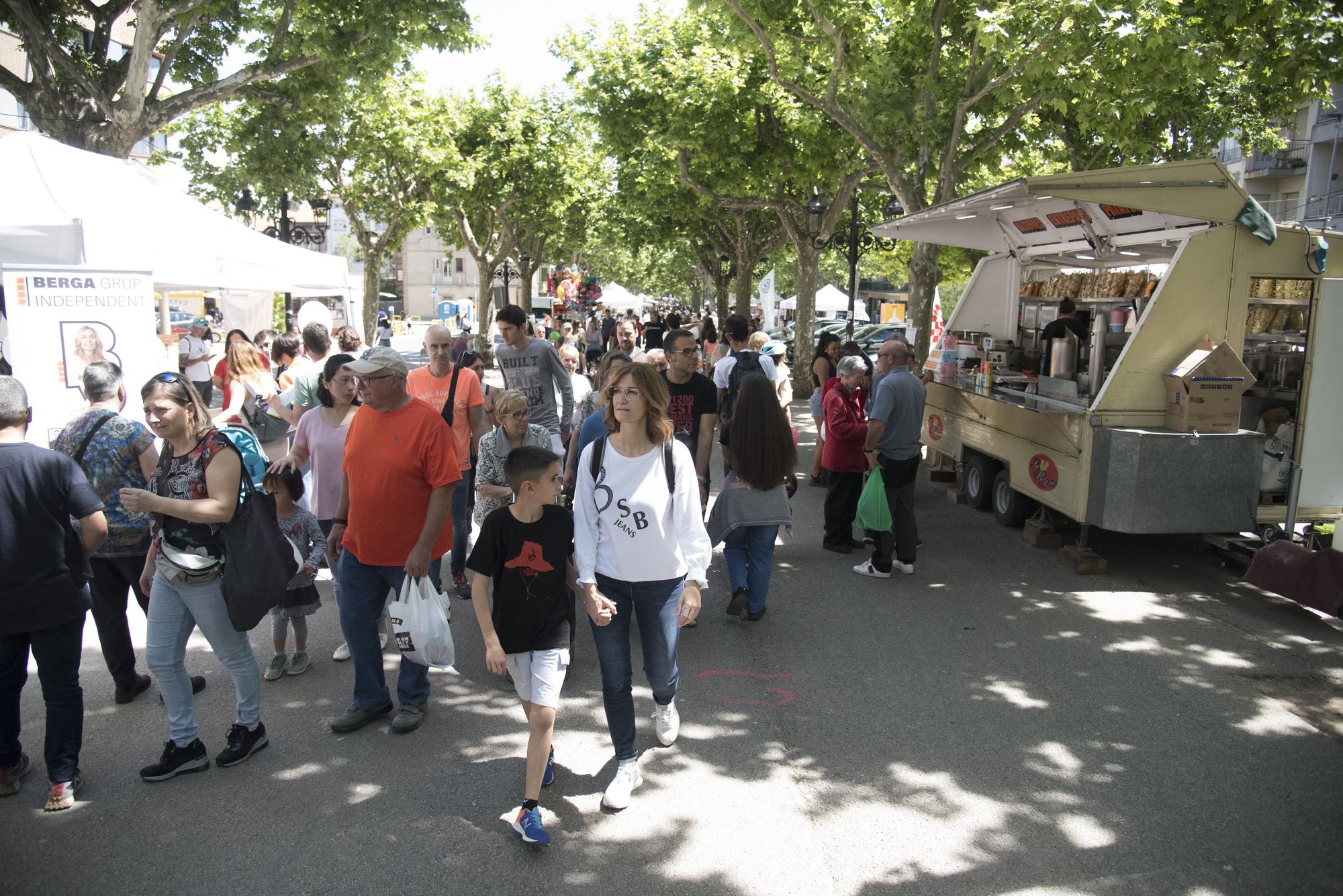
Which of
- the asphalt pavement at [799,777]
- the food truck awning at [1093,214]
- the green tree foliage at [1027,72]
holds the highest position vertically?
the green tree foliage at [1027,72]

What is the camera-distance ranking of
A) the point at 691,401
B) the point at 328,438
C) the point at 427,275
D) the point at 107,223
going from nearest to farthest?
the point at 328,438 < the point at 691,401 < the point at 107,223 < the point at 427,275

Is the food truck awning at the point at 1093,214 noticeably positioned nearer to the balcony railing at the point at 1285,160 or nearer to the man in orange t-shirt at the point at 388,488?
the man in orange t-shirt at the point at 388,488

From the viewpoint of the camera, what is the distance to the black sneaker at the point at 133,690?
4.89 metres

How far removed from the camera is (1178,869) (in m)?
3.49

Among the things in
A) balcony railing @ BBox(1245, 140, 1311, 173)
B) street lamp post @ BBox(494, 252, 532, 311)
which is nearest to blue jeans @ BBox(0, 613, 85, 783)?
street lamp post @ BBox(494, 252, 532, 311)

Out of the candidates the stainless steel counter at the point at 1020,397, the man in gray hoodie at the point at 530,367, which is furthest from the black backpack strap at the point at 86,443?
the stainless steel counter at the point at 1020,397

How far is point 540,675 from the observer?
3.61 meters

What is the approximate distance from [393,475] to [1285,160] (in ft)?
129

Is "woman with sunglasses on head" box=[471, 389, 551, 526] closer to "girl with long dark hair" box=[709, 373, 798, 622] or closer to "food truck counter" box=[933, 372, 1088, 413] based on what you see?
"girl with long dark hair" box=[709, 373, 798, 622]

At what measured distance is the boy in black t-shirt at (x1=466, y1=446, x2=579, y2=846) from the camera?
354 cm

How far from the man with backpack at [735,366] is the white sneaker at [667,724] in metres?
3.07

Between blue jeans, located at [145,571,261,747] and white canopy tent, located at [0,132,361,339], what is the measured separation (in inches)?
166

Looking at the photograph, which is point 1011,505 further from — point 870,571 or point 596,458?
point 596,458

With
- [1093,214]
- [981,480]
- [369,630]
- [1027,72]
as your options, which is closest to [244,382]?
[369,630]
